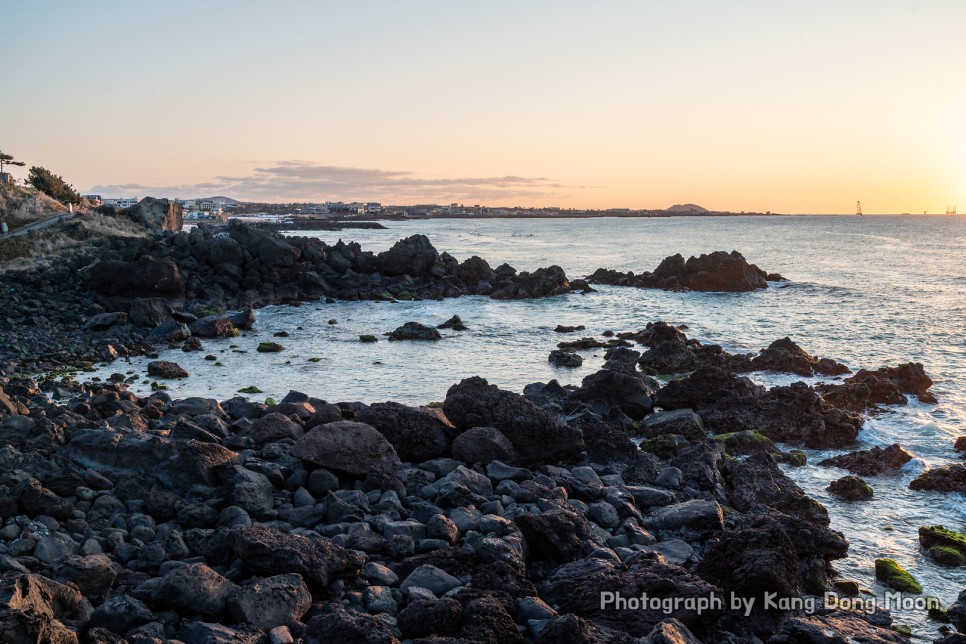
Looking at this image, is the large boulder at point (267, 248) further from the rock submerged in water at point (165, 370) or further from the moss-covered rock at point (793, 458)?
the moss-covered rock at point (793, 458)

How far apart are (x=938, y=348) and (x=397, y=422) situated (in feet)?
79.2

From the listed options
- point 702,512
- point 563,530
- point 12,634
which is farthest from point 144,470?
point 702,512

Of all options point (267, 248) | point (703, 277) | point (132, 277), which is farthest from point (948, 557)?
point (703, 277)

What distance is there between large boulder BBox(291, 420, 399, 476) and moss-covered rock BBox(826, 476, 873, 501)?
7.96 meters

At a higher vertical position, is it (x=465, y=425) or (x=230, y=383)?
(x=465, y=425)

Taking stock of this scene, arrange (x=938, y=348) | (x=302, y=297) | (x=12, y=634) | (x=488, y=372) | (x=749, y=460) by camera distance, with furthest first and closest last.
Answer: (x=302, y=297) → (x=938, y=348) → (x=488, y=372) → (x=749, y=460) → (x=12, y=634)

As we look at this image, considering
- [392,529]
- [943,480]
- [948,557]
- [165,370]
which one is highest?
[392,529]

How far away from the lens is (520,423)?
13023mm

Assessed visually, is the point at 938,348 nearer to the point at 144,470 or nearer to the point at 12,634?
the point at 144,470

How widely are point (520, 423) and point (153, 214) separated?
58481 mm

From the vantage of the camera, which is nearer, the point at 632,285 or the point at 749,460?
the point at 749,460

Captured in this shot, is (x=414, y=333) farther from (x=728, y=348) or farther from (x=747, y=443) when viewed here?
(x=747, y=443)

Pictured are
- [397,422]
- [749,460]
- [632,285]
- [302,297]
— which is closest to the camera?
[397,422]

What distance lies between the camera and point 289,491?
10398 mm
